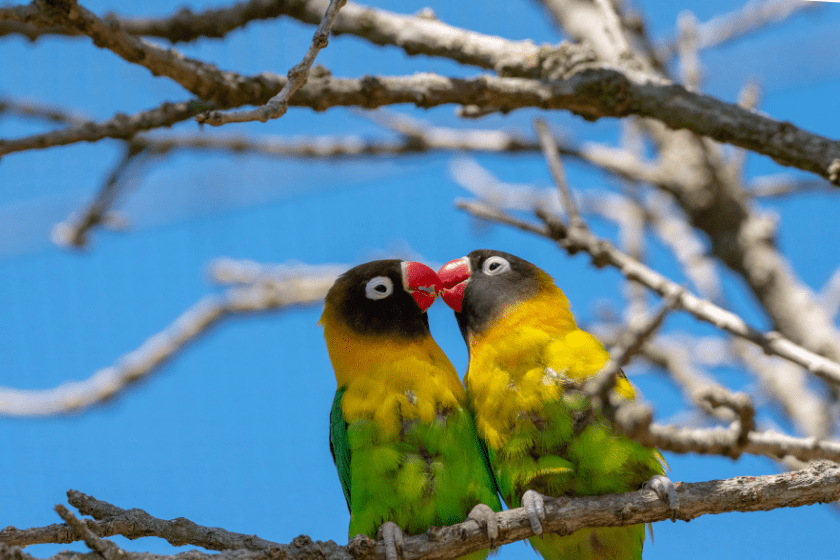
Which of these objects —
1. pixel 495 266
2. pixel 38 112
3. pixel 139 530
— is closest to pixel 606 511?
pixel 495 266

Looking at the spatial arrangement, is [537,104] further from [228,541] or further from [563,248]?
[228,541]

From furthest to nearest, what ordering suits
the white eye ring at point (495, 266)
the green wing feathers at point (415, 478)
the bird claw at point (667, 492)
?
the white eye ring at point (495, 266) < the green wing feathers at point (415, 478) < the bird claw at point (667, 492)

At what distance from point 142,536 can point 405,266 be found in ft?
6.94

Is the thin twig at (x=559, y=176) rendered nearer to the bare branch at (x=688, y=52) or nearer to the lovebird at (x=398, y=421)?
the lovebird at (x=398, y=421)

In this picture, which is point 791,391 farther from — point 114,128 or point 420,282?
point 114,128

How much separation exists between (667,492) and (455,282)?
1828mm

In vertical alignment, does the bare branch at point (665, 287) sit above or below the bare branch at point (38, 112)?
below

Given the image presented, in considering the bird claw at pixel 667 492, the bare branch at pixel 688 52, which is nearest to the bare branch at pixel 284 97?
the bird claw at pixel 667 492

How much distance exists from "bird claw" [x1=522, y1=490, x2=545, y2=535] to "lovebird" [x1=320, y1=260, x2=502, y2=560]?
0.54 feet

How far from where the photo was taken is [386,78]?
3998mm

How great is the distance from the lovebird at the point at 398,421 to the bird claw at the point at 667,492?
0.74m

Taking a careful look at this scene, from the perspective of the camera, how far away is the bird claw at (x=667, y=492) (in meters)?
3.30

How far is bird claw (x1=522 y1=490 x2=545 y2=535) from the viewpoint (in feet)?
11.1

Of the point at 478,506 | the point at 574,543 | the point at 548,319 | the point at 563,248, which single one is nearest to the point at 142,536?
the point at 478,506
